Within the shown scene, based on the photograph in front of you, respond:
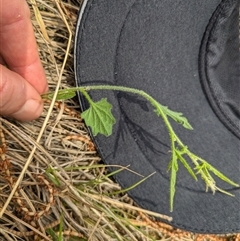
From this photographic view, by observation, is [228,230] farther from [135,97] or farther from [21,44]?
[21,44]

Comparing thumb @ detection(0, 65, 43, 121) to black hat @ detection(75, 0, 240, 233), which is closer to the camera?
thumb @ detection(0, 65, 43, 121)

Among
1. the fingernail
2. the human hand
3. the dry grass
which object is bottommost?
the dry grass

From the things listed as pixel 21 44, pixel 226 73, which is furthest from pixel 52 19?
pixel 226 73

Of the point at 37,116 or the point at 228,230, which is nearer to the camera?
the point at 37,116

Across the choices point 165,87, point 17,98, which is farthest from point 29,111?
point 165,87

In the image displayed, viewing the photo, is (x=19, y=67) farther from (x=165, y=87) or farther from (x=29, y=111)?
(x=165, y=87)
